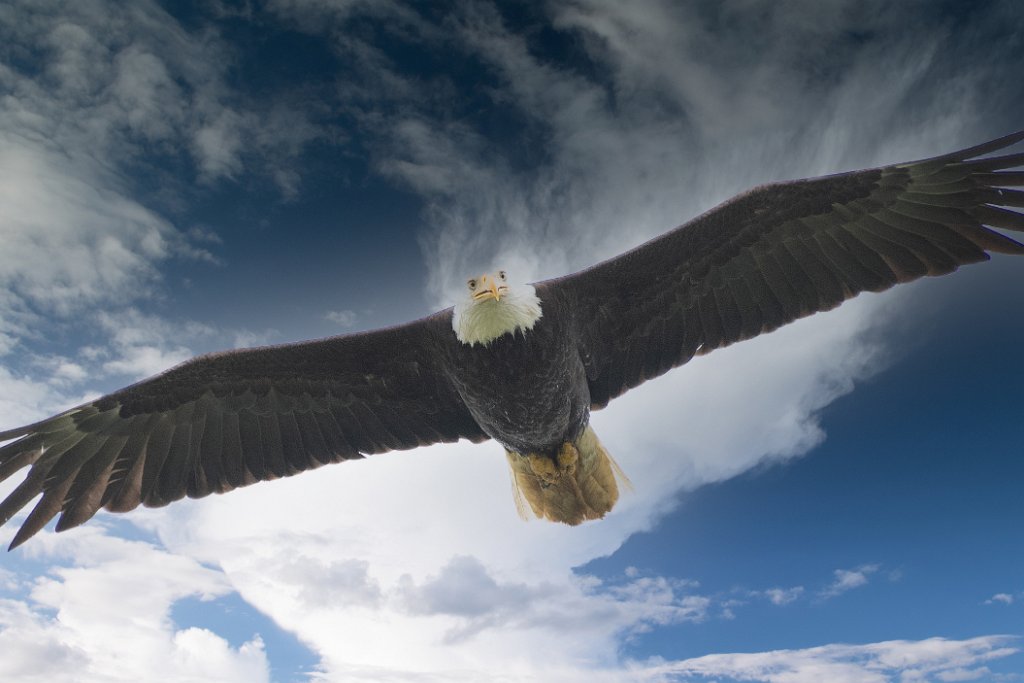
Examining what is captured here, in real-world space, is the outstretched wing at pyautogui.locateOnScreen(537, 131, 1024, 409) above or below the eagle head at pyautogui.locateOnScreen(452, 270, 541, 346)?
above

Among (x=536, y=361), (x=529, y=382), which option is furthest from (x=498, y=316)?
(x=529, y=382)

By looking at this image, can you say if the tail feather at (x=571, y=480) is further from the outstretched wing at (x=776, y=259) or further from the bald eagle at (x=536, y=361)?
the outstretched wing at (x=776, y=259)

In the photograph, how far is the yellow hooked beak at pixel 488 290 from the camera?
570 cm

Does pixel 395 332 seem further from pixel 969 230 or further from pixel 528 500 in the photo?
pixel 969 230

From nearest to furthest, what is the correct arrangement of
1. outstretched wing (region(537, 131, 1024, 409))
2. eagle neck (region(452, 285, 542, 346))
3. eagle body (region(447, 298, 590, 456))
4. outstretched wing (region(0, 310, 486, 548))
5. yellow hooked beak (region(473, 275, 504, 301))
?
yellow hooked beak (region(473, 275, 504, 301)) < eagle neck (region(452, 285, 542, 346)) < eagle body (region(447, 298, 590, 456)) < outstretched wing (region(537, 131, 1024, 409)) < outstretched wing (region(0, 310, 486, 548))

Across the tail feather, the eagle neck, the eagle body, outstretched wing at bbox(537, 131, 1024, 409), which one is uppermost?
outstretched wing at bbox(537, 131, 1024, 409)

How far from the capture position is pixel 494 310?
19.0 ft

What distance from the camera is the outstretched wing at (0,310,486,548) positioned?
7.01m

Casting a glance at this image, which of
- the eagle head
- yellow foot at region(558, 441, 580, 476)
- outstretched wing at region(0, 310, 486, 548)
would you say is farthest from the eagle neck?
yellow foot at region(558, 441, 580, 476)

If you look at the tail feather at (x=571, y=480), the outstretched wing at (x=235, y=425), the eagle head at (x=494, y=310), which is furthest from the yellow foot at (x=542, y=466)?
the eagle head at (x=494, y=310)

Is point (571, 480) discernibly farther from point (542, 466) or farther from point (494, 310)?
point (494, 310)

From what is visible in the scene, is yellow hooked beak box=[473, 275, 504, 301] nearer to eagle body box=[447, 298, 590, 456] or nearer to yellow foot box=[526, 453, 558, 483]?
eagle body box=[447, 298, 590, 456]

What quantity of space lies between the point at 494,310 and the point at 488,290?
0.17 metres

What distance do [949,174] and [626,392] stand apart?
324cm
